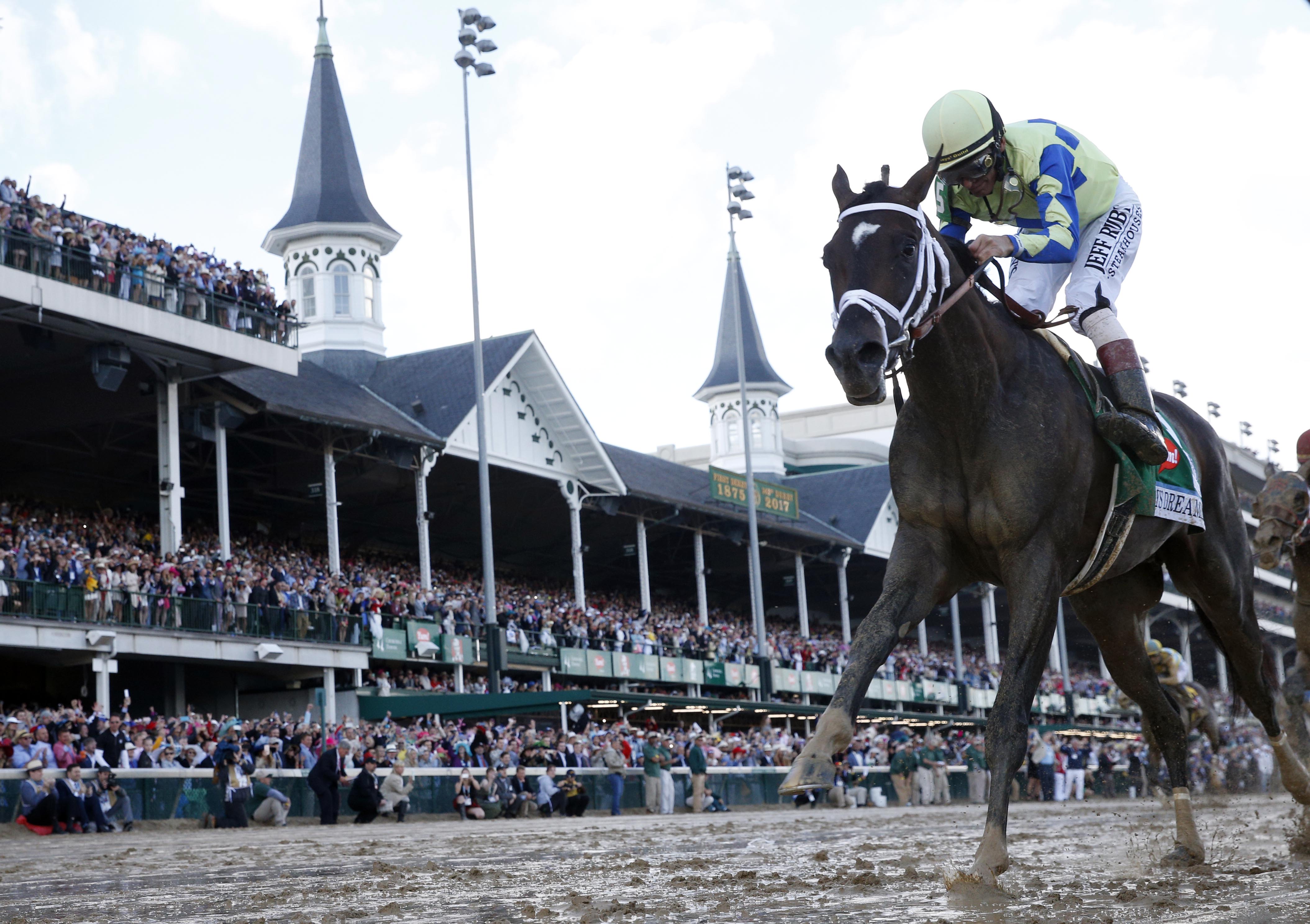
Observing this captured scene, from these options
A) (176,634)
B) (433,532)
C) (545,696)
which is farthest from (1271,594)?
(176,634)

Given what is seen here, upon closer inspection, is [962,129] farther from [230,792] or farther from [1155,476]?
[230,792]

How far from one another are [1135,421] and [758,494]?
141 ft

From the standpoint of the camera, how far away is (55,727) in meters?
19.6

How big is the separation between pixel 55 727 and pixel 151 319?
34.6 ft

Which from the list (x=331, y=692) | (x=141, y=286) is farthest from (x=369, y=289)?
(x=331, y=692)

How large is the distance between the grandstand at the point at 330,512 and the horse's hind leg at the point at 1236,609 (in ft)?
70.1

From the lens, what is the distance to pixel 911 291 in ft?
17.7

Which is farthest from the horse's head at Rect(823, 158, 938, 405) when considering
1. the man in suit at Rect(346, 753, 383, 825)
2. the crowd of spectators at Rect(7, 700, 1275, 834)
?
the man in suit at Rect(346, 753, 383, 825)

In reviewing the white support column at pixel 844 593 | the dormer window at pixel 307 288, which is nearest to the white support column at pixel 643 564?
the white support column at pixel 844 593

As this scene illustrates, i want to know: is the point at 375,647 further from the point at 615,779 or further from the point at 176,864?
the point at 176,864

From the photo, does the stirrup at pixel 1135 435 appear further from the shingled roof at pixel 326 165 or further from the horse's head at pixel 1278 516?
the shingled roof at pixel 326 165

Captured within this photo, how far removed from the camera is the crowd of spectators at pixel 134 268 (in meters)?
25.7

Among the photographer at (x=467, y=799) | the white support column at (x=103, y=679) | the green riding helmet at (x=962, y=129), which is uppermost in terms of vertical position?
the green riding helmet at (x=962, y=129)

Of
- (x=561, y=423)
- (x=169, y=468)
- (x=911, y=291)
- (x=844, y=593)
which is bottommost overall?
(x=911, y=291)
